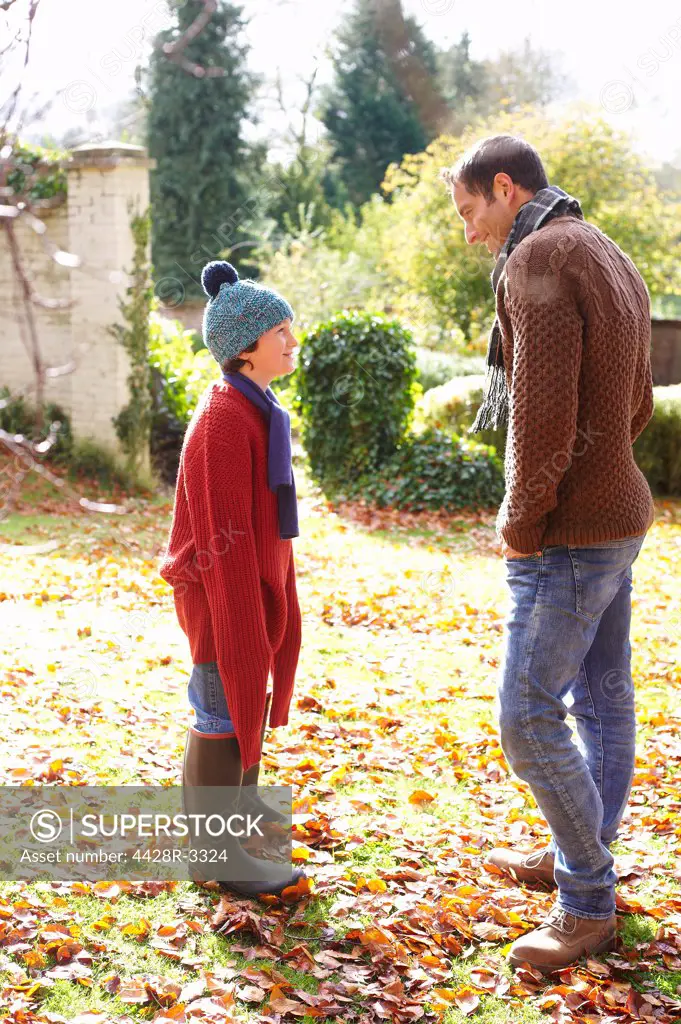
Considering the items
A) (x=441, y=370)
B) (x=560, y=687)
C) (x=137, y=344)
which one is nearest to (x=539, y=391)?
(x=560, y=687)

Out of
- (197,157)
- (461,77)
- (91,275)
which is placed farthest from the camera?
(461,77)

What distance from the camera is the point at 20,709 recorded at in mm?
4199

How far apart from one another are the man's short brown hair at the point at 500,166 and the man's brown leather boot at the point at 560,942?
1.94m

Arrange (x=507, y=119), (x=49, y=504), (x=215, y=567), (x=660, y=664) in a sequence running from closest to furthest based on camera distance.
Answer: (x=215, y=567) < (x=660, y=664) < (x=49, y=504) < (x=507, y=119)

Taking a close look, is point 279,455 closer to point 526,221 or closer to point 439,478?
point 526,221

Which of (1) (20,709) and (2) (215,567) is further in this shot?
(1) (20,709)

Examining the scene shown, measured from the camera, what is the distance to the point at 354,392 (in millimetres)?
9852

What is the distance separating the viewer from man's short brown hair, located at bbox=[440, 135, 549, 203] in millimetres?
2359

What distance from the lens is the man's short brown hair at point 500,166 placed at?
7.74 ft

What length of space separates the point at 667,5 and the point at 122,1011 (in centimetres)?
1717

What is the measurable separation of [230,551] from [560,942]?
1.38 metres

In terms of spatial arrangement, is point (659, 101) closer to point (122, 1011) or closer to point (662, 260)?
point (662, 260)

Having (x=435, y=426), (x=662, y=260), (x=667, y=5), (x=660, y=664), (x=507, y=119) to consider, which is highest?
(x=667, y=5)

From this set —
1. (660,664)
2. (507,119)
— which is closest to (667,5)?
(507,119)
